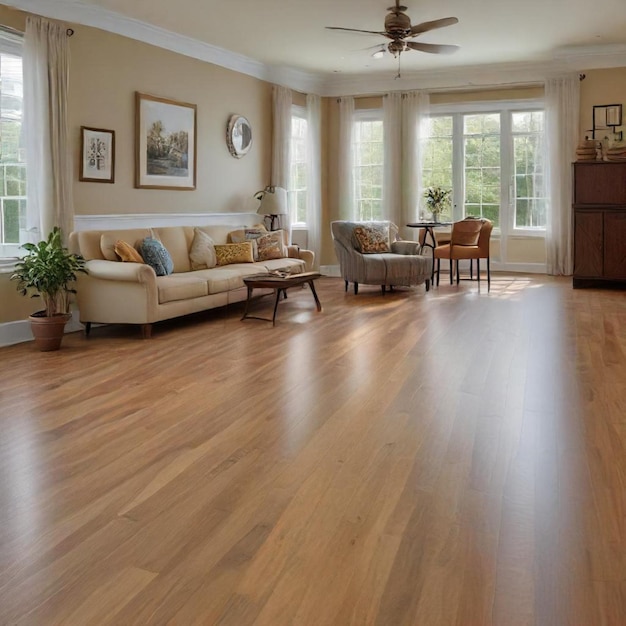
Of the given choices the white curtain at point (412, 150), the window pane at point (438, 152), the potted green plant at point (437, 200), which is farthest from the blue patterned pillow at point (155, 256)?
the window pane at point (438, 152)

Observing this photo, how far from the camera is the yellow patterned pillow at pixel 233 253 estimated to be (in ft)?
24.7

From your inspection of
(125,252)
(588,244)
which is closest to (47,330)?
(125,252)

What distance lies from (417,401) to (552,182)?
687 cm

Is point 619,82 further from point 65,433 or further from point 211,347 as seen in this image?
point 65,433

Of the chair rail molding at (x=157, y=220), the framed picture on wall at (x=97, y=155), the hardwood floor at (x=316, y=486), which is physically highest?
the framed picture on wall at (x=97, y=155)

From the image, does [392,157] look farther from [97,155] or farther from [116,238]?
[116,238]

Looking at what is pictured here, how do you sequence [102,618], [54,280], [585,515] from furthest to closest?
[54,280]
[585,515]
[102,618]

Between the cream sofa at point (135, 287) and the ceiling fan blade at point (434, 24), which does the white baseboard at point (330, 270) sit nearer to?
the cream sofa at point (135, 287)

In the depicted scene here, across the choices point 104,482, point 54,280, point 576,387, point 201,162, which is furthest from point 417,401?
point 201,162

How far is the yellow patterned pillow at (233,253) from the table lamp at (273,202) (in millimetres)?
1152

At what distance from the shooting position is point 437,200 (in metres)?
9.86

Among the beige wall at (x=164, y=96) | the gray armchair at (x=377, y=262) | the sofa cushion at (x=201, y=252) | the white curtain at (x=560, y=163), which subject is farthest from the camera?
the white curtain at (x=560, y=163)

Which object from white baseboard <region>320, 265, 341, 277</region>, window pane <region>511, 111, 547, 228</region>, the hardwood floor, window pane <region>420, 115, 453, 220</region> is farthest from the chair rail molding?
window pane <region>511, 111, 547, 228</region>

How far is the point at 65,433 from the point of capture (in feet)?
10.7
